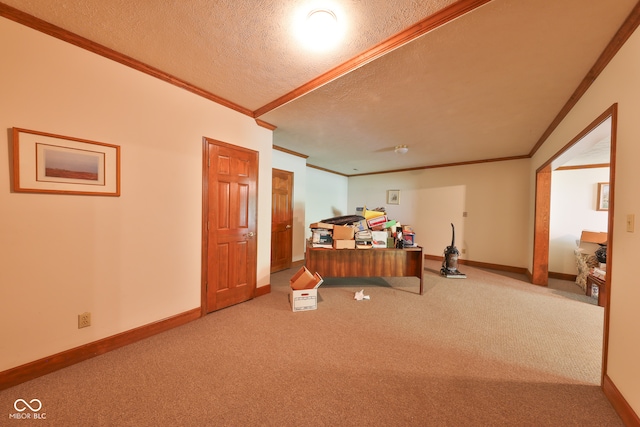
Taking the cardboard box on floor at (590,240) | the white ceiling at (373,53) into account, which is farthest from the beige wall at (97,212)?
the cardboard box on floor at (590,240)

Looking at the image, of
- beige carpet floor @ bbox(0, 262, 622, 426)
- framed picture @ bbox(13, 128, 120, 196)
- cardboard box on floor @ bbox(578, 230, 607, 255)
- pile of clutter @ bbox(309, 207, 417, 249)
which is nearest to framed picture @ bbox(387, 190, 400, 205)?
pile of clutter @ bbox(309, 207, 417, 249)

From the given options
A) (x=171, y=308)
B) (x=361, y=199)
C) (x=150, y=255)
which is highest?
(x=361, y=199)

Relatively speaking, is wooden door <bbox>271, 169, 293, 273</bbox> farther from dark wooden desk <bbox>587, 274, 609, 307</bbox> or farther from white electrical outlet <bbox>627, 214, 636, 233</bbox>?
dark wooden desk <bbox>587, 274, 609, 307</bbox>

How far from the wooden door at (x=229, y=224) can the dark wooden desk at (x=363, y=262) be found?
102 cm

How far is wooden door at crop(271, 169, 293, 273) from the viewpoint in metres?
4.45

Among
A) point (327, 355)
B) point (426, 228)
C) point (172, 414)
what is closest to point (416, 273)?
point (327, 355)

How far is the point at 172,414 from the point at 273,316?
129cm

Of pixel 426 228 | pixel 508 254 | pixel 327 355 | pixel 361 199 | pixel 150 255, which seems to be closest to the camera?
pixel 327 355

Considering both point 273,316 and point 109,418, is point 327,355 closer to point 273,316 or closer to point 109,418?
point 273,316

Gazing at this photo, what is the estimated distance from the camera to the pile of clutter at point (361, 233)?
3.19 meters

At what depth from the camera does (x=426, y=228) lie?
5.80m

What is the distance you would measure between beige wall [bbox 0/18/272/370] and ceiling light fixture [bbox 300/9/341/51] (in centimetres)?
148

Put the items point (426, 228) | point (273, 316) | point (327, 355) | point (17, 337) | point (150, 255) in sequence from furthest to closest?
point (426, 228) < point (273, 316) < point (150, 255) < point (327, 355) < point (17, 337)

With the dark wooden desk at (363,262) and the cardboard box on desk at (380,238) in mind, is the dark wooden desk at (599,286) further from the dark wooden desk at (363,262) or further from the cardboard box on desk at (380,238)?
the cardboard box on desk at (380,238)
